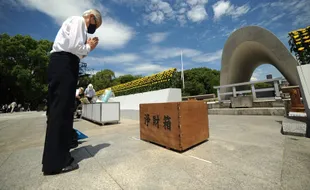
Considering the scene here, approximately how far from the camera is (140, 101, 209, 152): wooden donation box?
7.01 ft

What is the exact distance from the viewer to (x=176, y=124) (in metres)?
2.16

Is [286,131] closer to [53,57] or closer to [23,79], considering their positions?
[53,57]

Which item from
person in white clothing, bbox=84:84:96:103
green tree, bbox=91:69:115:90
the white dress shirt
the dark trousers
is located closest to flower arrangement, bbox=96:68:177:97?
person in white clothing, bbox=84:84:96:103

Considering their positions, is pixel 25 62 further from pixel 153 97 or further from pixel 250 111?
pixel 250 111

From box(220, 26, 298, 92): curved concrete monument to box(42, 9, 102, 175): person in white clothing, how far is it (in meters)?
10.7

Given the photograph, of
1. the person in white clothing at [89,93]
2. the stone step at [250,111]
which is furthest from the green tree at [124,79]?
the stone step at [250,111]

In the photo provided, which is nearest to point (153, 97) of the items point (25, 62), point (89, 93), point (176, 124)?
point (89, 93)

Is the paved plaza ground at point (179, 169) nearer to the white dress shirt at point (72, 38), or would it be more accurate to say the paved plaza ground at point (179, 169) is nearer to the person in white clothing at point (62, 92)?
the person in white clothing at point (62, 92)

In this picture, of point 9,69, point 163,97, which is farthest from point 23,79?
point 163,97

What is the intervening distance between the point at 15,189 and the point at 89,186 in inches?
27.1

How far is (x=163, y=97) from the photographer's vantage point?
572cm

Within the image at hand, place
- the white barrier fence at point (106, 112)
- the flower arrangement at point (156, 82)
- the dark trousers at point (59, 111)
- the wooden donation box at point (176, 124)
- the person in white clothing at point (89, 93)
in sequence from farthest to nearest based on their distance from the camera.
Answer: the person in white clothing at point (89, 93)
the flower arrangement at point (156, 82)
the white barrier fence at point (106, 112)
the wooden donation box at point (176, 124)
the dark trousers at point (59, 111)

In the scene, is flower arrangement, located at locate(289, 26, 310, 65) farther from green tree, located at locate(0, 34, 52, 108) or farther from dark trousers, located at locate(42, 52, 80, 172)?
green tree, located at locate(0, 34, 52, 108)

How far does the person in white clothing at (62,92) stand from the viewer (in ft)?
5.37
